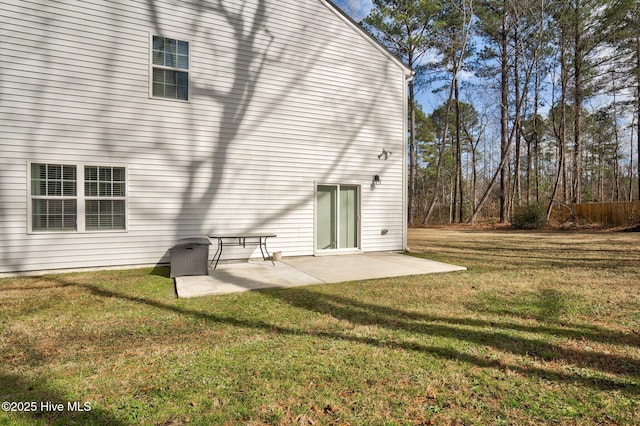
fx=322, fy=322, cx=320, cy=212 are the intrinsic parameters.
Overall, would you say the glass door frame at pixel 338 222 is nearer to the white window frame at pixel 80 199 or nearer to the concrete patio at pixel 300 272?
the concrete patio at pixel 300 272

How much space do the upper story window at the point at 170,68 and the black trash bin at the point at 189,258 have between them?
11.1 ft

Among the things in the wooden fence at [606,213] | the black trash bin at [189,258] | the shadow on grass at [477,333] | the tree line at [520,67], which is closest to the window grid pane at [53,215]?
the black trash bin at [189,258]

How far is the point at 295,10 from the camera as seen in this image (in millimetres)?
8242

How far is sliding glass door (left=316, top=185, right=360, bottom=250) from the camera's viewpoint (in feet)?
28.4

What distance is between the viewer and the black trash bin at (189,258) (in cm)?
600

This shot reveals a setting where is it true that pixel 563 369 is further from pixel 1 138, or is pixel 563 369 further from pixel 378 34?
pixel 378 34

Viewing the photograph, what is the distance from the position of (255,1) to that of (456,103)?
20361 millimetres

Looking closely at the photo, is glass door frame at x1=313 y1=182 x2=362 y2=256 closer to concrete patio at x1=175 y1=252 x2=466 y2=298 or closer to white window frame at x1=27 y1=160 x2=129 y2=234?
concrete patio at x1=175 y1=252 x2=466 y2=298

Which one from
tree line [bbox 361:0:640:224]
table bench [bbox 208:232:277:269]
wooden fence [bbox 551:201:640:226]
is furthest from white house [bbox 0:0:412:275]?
wooden fence [bbox 551:201:640:226]

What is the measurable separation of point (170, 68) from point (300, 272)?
5229mm

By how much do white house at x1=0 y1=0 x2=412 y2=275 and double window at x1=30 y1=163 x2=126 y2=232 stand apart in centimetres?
3

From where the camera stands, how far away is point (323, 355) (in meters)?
2.95

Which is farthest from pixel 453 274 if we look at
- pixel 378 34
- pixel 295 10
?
pixel 378 34

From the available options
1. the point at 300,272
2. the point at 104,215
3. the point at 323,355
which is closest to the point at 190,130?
the point at 104,215
